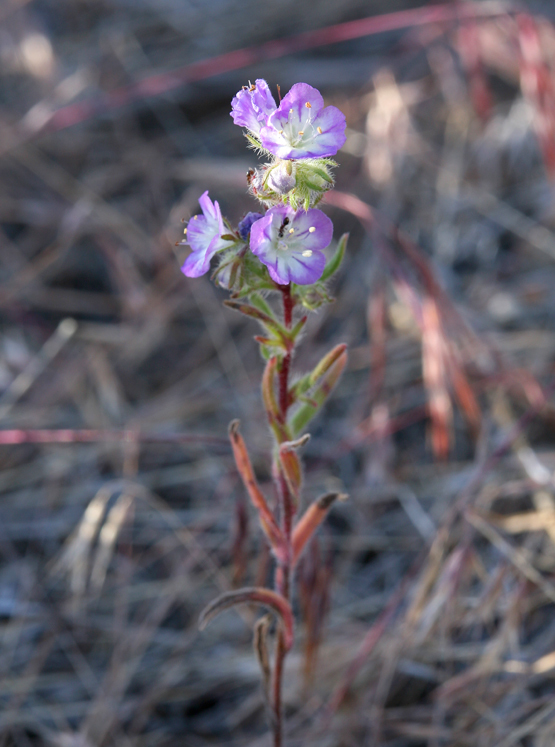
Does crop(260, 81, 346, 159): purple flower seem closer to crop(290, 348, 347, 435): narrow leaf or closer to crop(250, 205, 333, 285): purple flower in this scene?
crop(250, 205, 333, 285): purple flower

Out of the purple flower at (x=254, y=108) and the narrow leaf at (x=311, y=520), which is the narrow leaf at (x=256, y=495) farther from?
the purple flower at (x=254, y=108)

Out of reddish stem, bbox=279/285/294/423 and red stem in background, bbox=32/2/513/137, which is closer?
reddish stem, bbox=279/285/294/423

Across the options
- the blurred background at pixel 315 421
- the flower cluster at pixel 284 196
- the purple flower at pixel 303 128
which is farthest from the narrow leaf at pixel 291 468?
the purple flower at pixel 303 128

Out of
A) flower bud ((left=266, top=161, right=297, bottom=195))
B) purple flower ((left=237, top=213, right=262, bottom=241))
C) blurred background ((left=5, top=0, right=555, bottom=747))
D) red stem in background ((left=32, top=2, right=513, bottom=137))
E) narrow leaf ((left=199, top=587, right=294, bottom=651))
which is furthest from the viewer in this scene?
red stem in background ((left=32, top=2, right=513, bottom=137))

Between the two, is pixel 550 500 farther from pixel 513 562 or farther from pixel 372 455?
pixel 372 455

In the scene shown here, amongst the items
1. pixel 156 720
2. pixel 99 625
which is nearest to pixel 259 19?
pixel 99 625

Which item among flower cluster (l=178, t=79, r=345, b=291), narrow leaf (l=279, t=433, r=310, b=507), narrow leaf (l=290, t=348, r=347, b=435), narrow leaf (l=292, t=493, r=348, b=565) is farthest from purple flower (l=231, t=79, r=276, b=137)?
narrow leaf (l=292, t=493, r=348, b=565)
